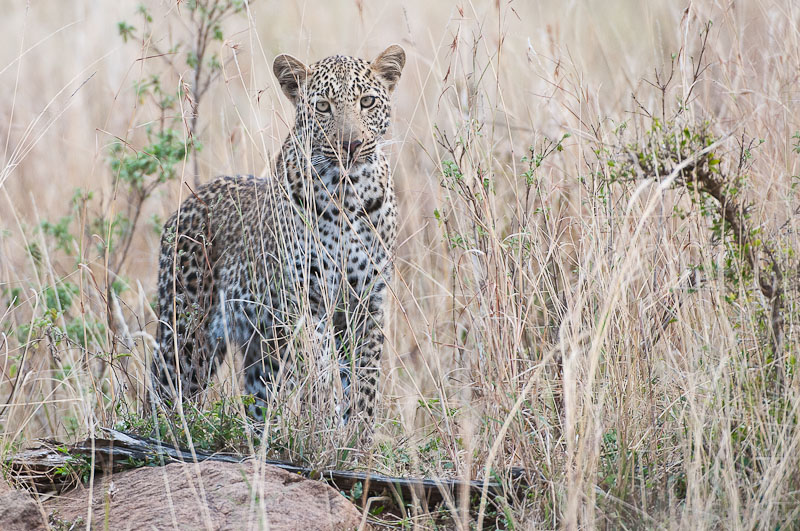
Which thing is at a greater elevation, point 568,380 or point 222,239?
point 222,239

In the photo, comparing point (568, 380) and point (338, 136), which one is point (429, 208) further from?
point (568, 380)

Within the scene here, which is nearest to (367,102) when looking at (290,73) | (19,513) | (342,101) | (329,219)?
(342,101)

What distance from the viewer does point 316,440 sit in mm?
3658

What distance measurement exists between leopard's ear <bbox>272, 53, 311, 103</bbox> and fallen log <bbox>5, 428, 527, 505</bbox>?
6.76ft

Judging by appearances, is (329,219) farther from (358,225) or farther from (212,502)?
(212,502)

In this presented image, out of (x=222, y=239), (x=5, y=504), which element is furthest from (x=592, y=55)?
(x=5, y=504)

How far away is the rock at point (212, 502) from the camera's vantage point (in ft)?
10.1

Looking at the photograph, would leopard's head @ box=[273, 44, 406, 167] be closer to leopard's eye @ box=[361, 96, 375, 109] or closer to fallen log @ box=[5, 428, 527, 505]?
leopard's eye @ box=[361, 96, 375, 109]

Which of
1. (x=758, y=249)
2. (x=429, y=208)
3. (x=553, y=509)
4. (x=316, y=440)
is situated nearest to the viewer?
(x=553, y=509)

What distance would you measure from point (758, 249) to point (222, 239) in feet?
10.6

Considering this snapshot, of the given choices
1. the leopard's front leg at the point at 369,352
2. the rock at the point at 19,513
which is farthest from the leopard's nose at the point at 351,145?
the rock at the point at 19,513

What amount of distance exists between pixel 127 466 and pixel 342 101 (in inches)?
83.7

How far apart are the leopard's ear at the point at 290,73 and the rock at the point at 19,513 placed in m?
2.47

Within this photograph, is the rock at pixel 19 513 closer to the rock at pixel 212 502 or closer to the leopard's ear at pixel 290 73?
the rock at pixel 212 502
